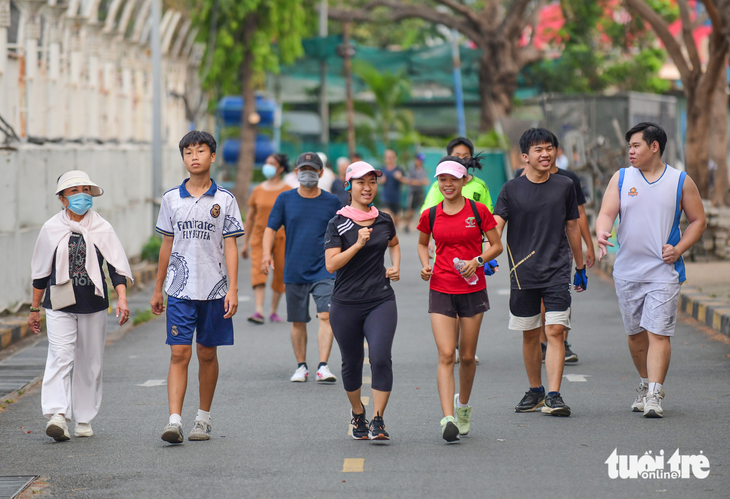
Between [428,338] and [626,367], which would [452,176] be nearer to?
[626,367]

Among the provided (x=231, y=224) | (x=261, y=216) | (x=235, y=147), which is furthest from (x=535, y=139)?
(x=235, y=147)

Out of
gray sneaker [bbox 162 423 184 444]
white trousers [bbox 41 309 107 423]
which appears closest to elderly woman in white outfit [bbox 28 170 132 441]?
white trousers [bbox 41 309 107 423]

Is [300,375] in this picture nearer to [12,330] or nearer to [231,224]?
[231,224]

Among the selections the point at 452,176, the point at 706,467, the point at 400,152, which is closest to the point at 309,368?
the point at 452,176

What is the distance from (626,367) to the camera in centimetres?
935

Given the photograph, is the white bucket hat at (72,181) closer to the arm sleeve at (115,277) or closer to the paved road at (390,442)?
the arm sleeve at (115,277)

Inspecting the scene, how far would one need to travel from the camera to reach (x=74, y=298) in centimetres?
697

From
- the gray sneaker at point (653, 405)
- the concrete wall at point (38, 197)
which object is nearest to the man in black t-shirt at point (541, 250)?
the gray sneaker at point (653, 405)

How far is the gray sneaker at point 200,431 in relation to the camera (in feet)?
22.2

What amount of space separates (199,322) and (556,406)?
8.20ft

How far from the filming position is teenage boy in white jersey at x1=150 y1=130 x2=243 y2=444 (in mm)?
6699

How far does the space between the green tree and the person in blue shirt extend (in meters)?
16.5

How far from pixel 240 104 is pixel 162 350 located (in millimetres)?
22249

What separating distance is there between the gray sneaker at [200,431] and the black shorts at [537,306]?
7.32ft
